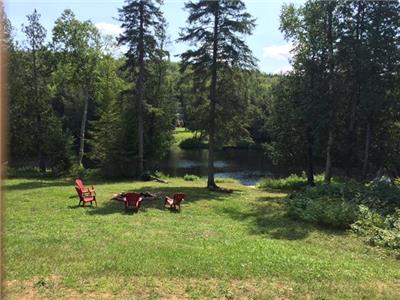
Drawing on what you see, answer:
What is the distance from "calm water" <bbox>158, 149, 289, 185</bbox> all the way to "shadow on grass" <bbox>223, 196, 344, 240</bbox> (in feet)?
64.3

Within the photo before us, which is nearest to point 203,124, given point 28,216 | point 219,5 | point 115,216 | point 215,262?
point 219,5

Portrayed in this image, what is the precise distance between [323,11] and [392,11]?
377cm

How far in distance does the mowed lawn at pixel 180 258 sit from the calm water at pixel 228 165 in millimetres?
24532

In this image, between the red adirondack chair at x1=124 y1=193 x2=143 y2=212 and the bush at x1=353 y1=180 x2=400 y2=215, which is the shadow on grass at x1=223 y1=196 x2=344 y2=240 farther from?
the red adirondack chair at x1=124 y1=193 x2=143 y2=212

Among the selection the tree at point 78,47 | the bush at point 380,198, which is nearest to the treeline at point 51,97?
the tree at point 78,47

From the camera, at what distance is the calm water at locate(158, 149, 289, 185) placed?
4428cm

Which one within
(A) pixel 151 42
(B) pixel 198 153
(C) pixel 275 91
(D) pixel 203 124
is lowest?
(B) pixel 198 153

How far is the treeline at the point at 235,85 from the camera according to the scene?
2306 centimetres

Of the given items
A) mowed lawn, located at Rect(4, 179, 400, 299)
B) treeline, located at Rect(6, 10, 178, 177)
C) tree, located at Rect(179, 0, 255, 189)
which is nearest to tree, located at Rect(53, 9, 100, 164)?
treeline, located at Rect(6, 10, 178, 177)

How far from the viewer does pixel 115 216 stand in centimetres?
1448

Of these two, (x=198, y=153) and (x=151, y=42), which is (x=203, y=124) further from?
(x=198, y=153)

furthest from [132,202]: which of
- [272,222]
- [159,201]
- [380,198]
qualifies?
[380,198]

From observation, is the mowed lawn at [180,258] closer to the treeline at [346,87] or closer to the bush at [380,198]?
the bush at [380,198]

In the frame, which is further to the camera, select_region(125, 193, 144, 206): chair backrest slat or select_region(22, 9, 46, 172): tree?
select_region(22, 9, 46, 172): tree
